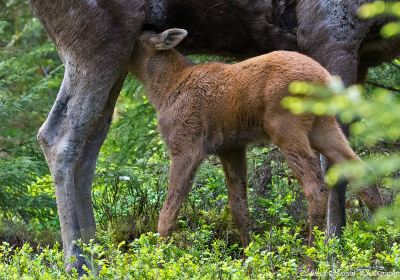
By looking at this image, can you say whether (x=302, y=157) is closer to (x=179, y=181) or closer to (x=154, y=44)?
(x=179, y=181)

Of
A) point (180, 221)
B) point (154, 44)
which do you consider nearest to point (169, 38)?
point (154, 44)

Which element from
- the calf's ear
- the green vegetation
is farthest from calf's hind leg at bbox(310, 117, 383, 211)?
the calf's ear

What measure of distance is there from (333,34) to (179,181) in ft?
6.08

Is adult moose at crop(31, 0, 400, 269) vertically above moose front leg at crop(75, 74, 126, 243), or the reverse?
adult moose at crop(31, 0, 400, 269)

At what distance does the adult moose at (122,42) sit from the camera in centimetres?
708

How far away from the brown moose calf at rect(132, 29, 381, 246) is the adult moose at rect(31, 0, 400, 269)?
12.8 inches

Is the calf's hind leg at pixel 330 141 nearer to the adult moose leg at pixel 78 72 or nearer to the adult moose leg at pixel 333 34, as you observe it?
the adult moose leg at pixel 333 34

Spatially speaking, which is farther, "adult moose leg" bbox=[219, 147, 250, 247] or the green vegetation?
"adult moose leg" bbox=[219, 147, 250, 247]

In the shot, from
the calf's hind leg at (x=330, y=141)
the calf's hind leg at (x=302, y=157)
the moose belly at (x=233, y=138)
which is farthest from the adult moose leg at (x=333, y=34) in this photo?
the moose belly at (x=233, y=138)

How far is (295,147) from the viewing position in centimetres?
645

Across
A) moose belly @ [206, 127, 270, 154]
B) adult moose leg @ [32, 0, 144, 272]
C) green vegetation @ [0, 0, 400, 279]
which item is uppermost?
adult moose leg @ [32, 0, 144, 272]

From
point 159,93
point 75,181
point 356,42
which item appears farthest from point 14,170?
point 356,42

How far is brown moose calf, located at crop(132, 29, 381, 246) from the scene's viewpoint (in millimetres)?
6461

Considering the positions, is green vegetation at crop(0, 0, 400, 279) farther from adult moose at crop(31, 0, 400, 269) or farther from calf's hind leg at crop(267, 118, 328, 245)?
adult moose at crop(31, 0, 400, 269)
